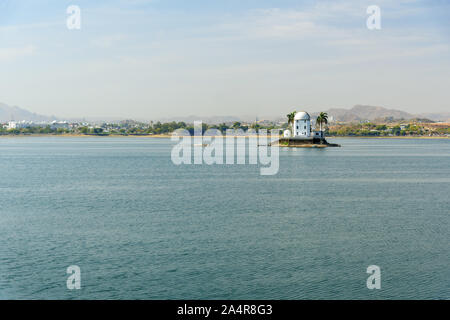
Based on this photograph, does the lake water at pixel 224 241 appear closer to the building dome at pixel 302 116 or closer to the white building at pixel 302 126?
the building dome at pixel 302 116

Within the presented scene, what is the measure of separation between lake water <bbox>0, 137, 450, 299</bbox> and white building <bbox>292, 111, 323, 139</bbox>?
82.9 m

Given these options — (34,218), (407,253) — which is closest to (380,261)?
(407,253)

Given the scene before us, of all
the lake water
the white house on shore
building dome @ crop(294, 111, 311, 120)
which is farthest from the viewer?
the white house on shore

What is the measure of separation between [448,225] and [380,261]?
10.2 m

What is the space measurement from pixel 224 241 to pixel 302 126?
11010 cm

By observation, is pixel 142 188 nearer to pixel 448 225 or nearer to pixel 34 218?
pixel 34 218

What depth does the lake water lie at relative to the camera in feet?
62.3

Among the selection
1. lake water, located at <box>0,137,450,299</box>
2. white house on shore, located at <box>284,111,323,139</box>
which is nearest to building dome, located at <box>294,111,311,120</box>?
white house on shore, located at <box>284,111,323,139</box>

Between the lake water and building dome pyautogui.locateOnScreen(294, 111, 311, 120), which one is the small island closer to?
building dome pyautogui.locateOnScreen(294, 111, 311, 120)

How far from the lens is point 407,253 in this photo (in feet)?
A: 77.3

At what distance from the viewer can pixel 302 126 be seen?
133 m

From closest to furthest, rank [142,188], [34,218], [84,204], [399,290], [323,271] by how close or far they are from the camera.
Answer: [399,290]
[323,271]
[34,218]
[84,204]
[142,188]

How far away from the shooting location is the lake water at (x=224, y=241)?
1898 cm

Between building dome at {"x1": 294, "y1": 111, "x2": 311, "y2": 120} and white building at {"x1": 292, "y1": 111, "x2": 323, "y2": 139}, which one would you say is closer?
building dome at {"x1": 294, "y1": 111, "x2": 311, "y2": 120}
